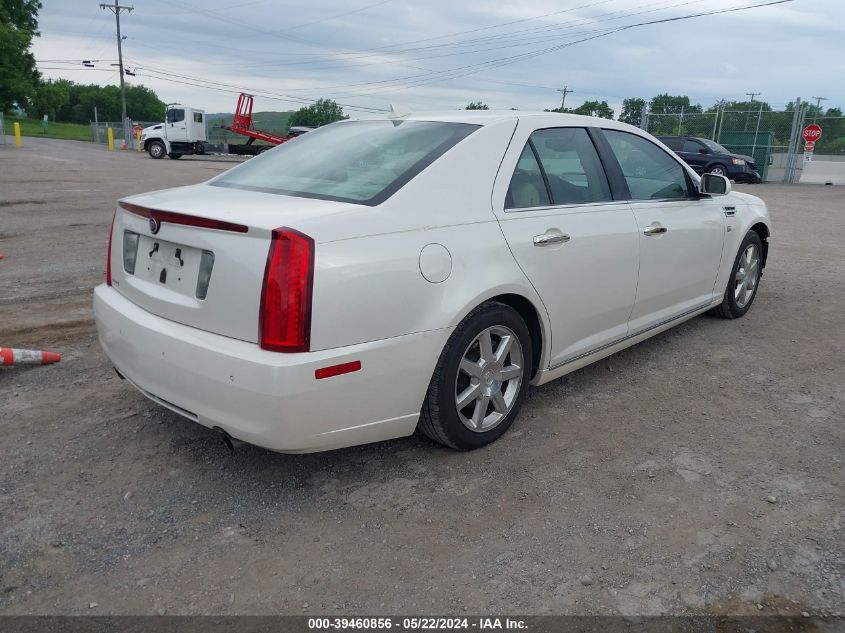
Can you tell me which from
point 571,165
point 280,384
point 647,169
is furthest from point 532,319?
point 647,169

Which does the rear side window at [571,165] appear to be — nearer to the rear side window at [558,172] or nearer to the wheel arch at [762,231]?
the rear side window at [558,172]

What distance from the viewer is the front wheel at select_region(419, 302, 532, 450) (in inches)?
116

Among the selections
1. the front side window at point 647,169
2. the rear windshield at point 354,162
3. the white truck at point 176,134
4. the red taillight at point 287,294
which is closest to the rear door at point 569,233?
the front side window at point 647,169

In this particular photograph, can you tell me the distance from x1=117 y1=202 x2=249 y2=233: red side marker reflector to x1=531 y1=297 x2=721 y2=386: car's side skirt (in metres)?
1.77

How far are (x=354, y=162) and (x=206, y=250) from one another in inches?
37.9

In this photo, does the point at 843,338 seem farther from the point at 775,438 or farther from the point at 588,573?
the point at 588,573

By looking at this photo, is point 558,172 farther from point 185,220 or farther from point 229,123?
point 229,123

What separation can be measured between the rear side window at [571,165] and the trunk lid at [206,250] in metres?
1.29

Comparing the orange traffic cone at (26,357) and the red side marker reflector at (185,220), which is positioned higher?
the red side marker reflector at (185,220)

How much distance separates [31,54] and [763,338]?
76487 millimetres

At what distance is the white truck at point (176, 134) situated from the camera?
3331 centimetres

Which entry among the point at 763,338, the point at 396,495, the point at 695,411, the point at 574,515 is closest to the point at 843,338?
the point at 763,338

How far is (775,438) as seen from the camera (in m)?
3.47

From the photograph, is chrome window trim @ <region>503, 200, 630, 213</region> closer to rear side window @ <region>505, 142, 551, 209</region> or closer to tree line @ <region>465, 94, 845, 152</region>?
rear side window @ <region>505, 142, 551, 209</region>
